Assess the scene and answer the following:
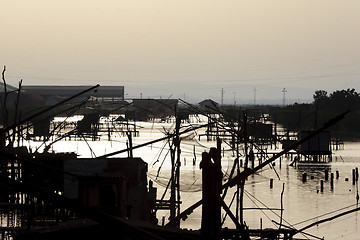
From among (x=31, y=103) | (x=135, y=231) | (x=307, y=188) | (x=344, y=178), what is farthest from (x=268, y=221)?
(x=31, y=103)

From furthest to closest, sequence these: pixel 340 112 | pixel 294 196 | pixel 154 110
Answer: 1. pixel 154 110
2. pixel 340 112
3. pixel 294 196

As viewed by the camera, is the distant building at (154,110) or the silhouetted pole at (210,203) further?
the distant building at (154,110)

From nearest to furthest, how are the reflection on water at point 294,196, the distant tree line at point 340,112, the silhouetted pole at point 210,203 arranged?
the silhouetted pole at point 210,203
the reflection on water at point 294,196
the distant tree line at point 340,112

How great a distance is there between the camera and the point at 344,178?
56.2 metres

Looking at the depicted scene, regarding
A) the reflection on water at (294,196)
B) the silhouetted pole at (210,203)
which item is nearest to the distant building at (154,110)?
the reflection on water at (294,196)

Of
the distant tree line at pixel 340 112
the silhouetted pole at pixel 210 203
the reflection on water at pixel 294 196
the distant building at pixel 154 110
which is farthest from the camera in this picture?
the distant tree line at pixel 340 112

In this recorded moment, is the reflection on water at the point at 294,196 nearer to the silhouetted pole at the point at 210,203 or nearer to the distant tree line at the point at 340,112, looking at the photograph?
the silhouetted pole at the point at 210,203

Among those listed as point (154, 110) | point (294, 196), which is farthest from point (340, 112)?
point (294, 196)

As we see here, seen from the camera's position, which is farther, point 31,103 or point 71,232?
point 31,103

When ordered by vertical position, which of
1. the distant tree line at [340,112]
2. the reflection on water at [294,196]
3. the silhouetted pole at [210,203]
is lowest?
the reflection on water at [294,196]

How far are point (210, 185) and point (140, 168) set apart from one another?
620 inches

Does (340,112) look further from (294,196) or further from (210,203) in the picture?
(210,203)

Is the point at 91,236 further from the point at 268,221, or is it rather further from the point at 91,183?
the point at 268,221

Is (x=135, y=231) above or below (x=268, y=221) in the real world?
above
